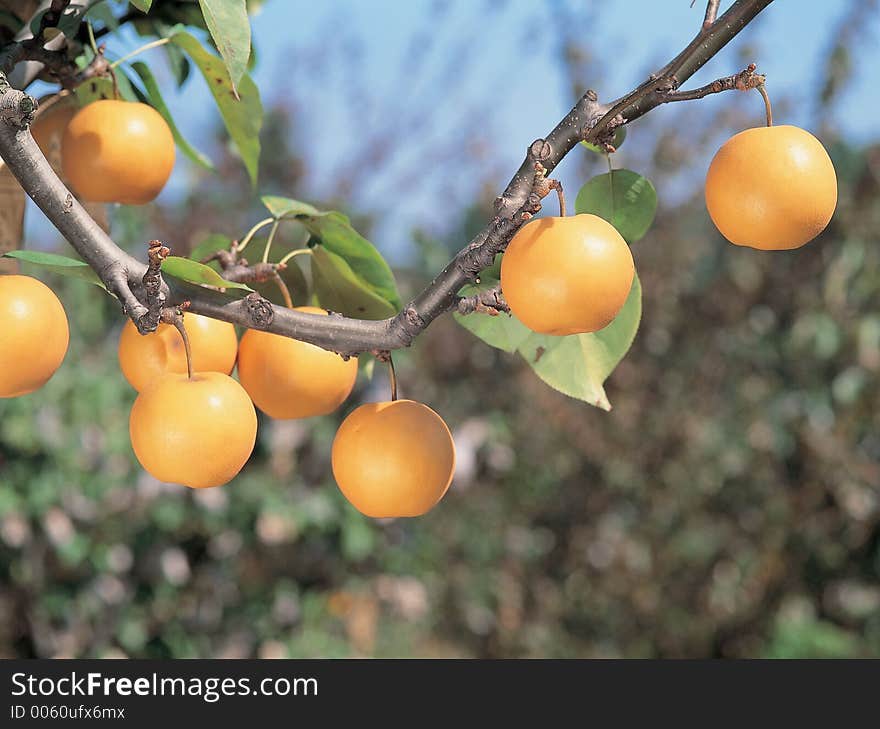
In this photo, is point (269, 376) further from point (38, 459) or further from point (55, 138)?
point (38, 459)

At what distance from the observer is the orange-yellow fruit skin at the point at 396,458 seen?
20.2 inches

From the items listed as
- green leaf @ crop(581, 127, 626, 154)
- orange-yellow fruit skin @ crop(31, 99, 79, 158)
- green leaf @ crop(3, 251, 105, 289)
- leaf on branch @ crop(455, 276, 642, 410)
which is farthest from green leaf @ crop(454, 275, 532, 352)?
orange-yellow fruit skin @ crop(31, 99, 79, 158)

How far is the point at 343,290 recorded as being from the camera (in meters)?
0.65

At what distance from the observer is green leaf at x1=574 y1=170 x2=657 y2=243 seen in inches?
21.9

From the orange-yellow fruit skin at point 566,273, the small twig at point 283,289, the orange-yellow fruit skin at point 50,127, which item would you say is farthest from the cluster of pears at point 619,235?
the orange-yellow fruit skin at point 50,127

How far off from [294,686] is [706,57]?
113 centimetres

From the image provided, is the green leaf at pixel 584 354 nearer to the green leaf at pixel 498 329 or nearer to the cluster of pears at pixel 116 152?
the green leaf at pixel 498 329

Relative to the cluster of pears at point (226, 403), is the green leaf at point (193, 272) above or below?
above

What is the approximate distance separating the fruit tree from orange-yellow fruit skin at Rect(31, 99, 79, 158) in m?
0.03

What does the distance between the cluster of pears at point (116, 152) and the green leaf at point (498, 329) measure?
0.26 m

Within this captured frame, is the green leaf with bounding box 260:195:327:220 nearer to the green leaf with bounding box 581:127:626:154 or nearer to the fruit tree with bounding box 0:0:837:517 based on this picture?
the fruit tree with bounding box 0:0:837:517

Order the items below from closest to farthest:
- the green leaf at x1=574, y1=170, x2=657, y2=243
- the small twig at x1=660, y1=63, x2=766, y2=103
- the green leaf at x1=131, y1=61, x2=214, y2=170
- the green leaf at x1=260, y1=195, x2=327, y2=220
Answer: the small twig at x1=660, y1=63, x2=766, y2=103, the green leaf at x1=574, y1=170, x2=657, y2=243, the green leaf at x1=260, y1=195, x2=327, y2=220, the green leaf at x1=131, y1=61, x2=214, y2=170

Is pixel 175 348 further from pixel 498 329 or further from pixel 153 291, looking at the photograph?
pixel 498 329

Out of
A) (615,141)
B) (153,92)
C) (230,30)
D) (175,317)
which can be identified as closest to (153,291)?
(175,317)
